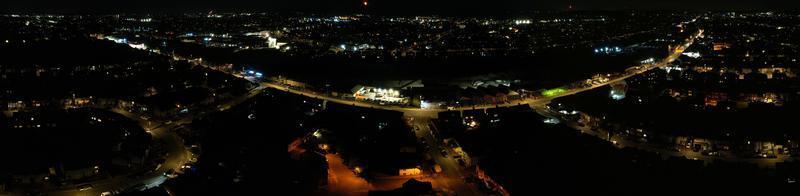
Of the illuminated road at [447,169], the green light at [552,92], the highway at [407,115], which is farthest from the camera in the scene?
the green light at [552,92]

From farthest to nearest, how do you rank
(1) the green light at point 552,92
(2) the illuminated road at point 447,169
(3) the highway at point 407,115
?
1. (1) the green light at point 552,92
2. (3) the highway at point 407,115
3. (2) the illuminated road at point 447,169

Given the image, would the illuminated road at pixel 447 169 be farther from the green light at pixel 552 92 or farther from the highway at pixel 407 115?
the green light at pixel 552 92

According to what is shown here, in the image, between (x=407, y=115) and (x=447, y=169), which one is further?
(x=407, y=115)

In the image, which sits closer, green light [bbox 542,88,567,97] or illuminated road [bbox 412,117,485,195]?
illuminated road [bbox 412,117,485,195]

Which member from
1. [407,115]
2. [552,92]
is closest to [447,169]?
[407,115]

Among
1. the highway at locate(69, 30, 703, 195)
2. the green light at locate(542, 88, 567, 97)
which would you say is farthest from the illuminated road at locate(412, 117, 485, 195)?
the green light at locate(542, 88, 567, 97)

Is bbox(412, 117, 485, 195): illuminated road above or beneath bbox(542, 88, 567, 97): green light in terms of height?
beneath

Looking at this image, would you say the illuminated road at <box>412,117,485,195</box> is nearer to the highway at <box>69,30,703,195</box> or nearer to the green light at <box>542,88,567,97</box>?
the highway at <box>69,30,703,195</box>

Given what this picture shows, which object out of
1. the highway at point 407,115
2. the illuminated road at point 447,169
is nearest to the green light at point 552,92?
the highway at point 407,115

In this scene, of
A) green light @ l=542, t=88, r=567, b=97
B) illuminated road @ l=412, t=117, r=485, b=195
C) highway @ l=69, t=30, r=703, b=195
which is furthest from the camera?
green light @ l=542, t=88, r=567, b=97

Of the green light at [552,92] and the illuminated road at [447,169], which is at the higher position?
the green light at [552,92]

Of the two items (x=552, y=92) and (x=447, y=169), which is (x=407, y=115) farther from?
(x=552, y=92)

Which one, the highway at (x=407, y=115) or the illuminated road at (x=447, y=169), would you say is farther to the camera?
the highway at (x=407, y=115)

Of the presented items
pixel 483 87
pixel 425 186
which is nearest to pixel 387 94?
pixel 483 87
